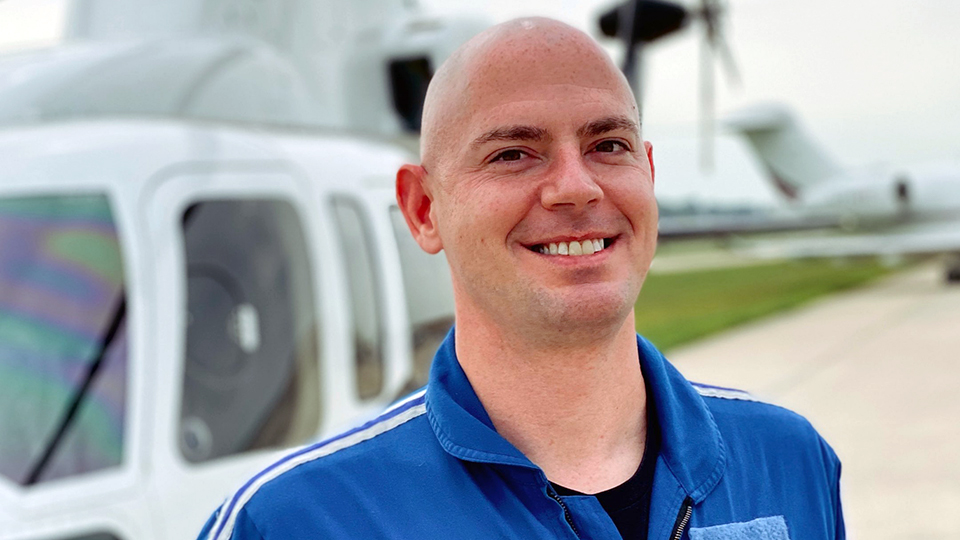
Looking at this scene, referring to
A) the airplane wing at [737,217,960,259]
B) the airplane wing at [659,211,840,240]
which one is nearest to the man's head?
the airplane wing at [737,217,960,259]

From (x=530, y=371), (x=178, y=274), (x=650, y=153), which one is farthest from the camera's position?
(x=178, y=274)

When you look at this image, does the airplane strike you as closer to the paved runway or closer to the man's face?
the paved runway

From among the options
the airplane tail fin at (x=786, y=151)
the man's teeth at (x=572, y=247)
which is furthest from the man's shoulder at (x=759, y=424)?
the airplane tail fin at (x=786, y=151)

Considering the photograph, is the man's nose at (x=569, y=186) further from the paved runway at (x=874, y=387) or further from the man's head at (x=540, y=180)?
the paved runway at (x=874, y=387)

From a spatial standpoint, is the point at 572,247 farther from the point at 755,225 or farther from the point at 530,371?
the point at 755,225

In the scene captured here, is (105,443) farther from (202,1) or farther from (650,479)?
(202,1)

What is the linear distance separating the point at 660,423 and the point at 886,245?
2511cm

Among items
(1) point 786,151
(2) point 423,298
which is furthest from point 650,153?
(1) point 786,151

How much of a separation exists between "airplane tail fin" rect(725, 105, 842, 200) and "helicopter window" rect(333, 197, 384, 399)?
2906 centimetres

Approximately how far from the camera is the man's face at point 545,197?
3.71 feet

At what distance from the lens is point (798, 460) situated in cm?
136

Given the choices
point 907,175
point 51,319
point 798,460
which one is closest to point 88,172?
point 51,319

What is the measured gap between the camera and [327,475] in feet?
3.83

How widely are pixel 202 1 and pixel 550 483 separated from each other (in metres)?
3.98
